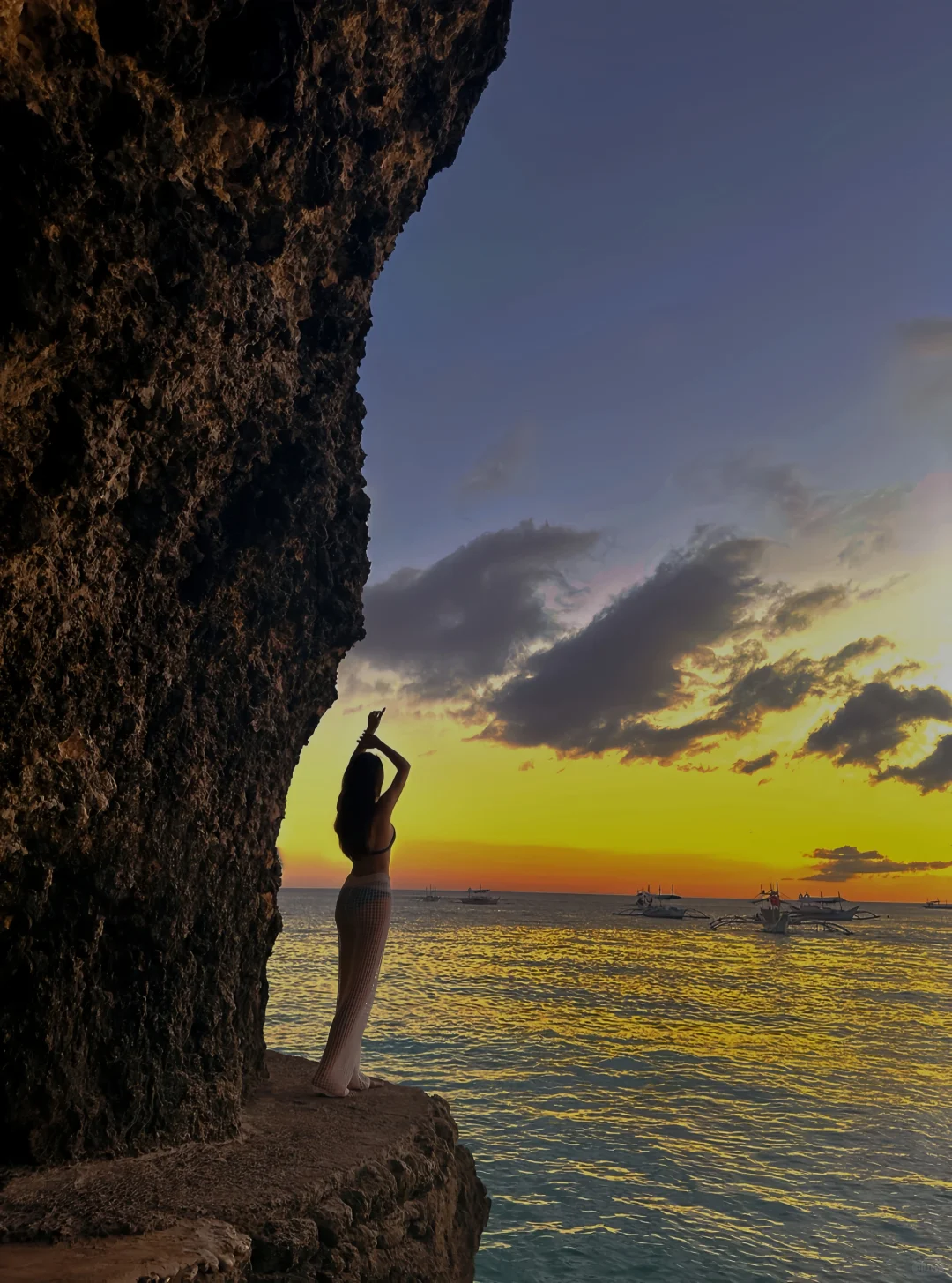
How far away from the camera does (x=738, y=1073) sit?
21484mm

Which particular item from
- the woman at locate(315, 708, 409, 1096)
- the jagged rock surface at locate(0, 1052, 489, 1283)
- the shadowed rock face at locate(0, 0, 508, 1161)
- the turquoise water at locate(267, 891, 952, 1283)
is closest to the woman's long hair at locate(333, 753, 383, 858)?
the woman at locate(315, 708, 409, 1096)

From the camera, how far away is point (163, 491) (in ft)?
20.9

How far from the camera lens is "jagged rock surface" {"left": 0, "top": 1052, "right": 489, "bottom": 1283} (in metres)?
4.78

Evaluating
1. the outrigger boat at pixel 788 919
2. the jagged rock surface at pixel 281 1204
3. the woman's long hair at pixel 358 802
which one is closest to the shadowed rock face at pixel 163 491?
the jagged rock surface at pixel 281 1204

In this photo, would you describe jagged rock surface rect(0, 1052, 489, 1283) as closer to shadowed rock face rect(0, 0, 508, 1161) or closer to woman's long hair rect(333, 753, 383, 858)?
shadowed rock face rect(0, 0, 508, 1161)

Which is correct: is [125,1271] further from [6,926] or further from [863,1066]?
[863,1066]

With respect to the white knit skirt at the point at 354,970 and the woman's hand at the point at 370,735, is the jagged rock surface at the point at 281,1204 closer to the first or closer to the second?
the white knit skirt at the point at 354,970

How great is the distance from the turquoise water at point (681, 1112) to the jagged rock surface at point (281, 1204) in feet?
10.2

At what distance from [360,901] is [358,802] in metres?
1.00

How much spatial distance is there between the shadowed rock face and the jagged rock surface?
0.51 meters

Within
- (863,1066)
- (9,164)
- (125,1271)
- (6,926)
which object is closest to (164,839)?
(6,926)

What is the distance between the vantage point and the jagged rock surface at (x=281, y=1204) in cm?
478

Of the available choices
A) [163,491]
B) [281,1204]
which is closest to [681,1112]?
[281,1204]

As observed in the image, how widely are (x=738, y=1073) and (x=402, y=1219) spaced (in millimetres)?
17770
